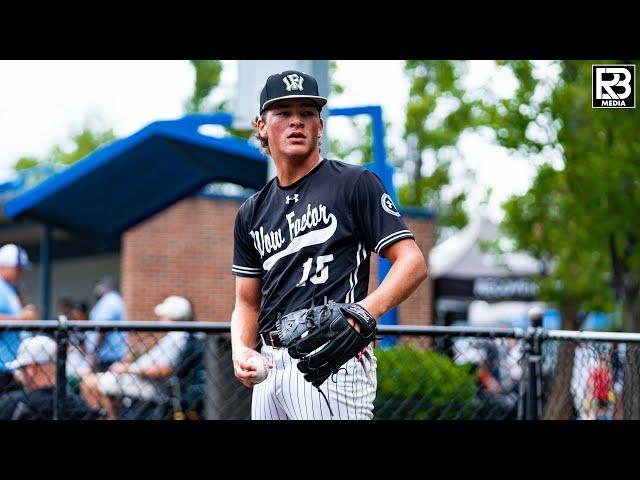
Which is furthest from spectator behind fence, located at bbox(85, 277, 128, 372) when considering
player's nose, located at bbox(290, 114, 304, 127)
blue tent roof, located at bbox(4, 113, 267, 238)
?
player's nose, located at bbox(290, 114, 304, 127)

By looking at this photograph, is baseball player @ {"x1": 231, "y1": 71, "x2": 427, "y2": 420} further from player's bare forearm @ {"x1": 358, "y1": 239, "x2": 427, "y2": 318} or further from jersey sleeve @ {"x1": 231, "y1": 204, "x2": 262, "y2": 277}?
jersey sleeve @ {"x1": 231, "y1": 204, "x2": 262, "y2": 277}

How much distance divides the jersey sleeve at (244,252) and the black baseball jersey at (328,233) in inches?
7.9

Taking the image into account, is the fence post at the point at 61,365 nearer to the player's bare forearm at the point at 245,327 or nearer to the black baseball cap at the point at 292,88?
the player's bare forearm at the point at 245,327

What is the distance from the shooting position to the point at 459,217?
27.4 m

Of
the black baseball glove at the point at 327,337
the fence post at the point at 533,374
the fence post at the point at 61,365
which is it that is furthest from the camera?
the fence post at the point at 533,374

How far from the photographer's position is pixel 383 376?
7.98 metres

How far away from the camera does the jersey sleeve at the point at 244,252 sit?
4.12 metres

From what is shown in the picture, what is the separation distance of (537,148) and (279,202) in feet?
33.1

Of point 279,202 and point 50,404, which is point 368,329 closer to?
point 279,202

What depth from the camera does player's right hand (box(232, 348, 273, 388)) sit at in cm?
375

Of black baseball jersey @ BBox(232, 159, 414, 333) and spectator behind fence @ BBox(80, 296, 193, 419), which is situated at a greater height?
black baseball jersey @ BBox(232, 159, 414, 333)

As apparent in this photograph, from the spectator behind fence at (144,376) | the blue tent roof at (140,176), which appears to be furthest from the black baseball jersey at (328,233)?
the blue tent roof at (140,176)

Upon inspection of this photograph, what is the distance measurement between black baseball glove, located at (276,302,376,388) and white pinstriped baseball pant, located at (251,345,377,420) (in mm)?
186
